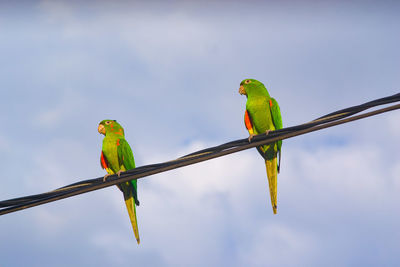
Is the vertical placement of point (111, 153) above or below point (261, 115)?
below

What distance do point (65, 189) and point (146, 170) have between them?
839 millimetres

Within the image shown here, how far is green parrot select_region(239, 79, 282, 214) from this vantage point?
6832 millimetres

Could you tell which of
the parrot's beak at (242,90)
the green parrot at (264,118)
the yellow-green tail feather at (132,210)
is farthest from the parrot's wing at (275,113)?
the yellow-green tail feather at (132,210)

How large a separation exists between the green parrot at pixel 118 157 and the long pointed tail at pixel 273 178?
227cm

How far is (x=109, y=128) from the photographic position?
24.7ft

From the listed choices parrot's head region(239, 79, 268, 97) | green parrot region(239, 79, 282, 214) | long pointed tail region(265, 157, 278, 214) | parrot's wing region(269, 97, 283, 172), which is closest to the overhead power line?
long pointed tail region(265, 157, 278, 214)

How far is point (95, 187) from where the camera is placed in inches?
163

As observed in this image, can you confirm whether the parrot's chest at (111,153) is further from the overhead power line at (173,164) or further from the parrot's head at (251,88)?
the overhead power line at (173,164)

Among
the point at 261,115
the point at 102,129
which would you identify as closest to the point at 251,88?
the point at 261,115

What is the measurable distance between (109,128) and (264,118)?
9.22 ft

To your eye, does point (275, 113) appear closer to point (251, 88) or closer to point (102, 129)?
point (251, 88)

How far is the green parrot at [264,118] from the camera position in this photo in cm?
683

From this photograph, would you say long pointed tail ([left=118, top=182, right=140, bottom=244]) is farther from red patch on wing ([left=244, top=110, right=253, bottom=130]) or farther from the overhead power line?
the overhead power line

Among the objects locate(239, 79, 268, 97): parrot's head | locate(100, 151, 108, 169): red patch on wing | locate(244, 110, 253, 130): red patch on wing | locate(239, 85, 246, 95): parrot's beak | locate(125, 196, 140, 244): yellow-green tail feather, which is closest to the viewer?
locate(125, 196, 140, 244): yellow-green tail feather
